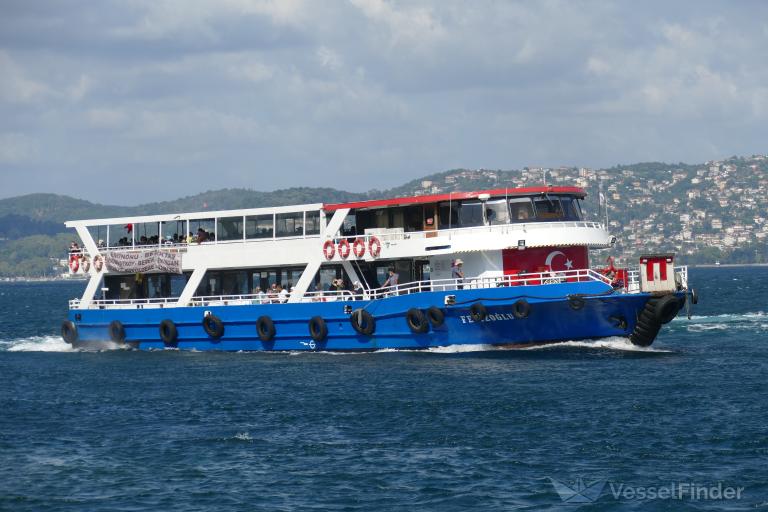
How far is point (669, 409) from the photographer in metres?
28.5

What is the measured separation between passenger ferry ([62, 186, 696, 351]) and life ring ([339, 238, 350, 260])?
0.06 meters

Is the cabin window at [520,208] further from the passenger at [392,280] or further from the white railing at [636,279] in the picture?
the passenger at [392,280]

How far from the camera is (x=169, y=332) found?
44.8 m

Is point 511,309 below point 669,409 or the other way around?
the other way around

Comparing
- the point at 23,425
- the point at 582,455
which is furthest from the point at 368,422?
the point at 23,425

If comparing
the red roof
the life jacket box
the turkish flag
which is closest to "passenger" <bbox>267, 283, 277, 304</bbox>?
the red roof

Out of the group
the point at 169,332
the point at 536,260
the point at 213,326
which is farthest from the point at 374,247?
the point at 169,332

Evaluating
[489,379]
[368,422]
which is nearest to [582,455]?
[368,422]

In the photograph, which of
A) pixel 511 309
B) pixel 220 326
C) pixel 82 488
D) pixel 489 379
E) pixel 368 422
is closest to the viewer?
pixel 82 488

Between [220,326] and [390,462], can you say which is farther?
[220,326]

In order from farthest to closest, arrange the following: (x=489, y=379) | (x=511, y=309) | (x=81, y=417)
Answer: (x=511, y=309) < (x=489, y=379) < (x=81, y=417)

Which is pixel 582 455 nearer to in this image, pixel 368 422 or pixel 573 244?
pixel 368 422

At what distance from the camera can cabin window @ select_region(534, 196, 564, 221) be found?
39188 mm

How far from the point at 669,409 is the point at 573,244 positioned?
1094 cm
